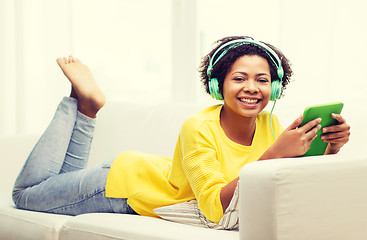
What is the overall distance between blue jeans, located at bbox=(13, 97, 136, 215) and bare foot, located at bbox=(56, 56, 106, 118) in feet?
0.10

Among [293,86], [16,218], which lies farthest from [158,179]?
[293,86]

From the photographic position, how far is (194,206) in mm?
1561

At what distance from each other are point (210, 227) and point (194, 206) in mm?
116

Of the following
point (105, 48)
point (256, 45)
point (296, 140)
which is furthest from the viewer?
point (105, 48)

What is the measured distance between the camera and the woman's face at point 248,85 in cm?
152

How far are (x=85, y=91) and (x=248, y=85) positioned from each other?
731 millimetres

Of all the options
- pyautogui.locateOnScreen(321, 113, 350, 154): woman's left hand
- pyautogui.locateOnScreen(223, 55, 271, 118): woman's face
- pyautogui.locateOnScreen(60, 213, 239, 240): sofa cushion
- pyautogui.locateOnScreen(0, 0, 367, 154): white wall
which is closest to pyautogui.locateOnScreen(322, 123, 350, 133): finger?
pyautogui.locateOnScreen(321, 113, 350, 154): woman's left hand

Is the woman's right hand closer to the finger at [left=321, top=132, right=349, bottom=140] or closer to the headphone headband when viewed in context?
the finger at [left=321, top=132, right=349, bottom=140]

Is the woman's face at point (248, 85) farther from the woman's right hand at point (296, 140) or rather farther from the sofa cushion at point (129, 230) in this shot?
the sofa cushion at point (129, 230)

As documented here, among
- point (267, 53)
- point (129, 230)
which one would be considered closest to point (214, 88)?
point (267, 53)

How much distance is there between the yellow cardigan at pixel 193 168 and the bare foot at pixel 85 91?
0.27m

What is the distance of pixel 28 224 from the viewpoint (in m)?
1.69

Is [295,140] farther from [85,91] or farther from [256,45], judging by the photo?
[85,91]

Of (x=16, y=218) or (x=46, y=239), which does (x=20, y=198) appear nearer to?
(x=16, y=218)
